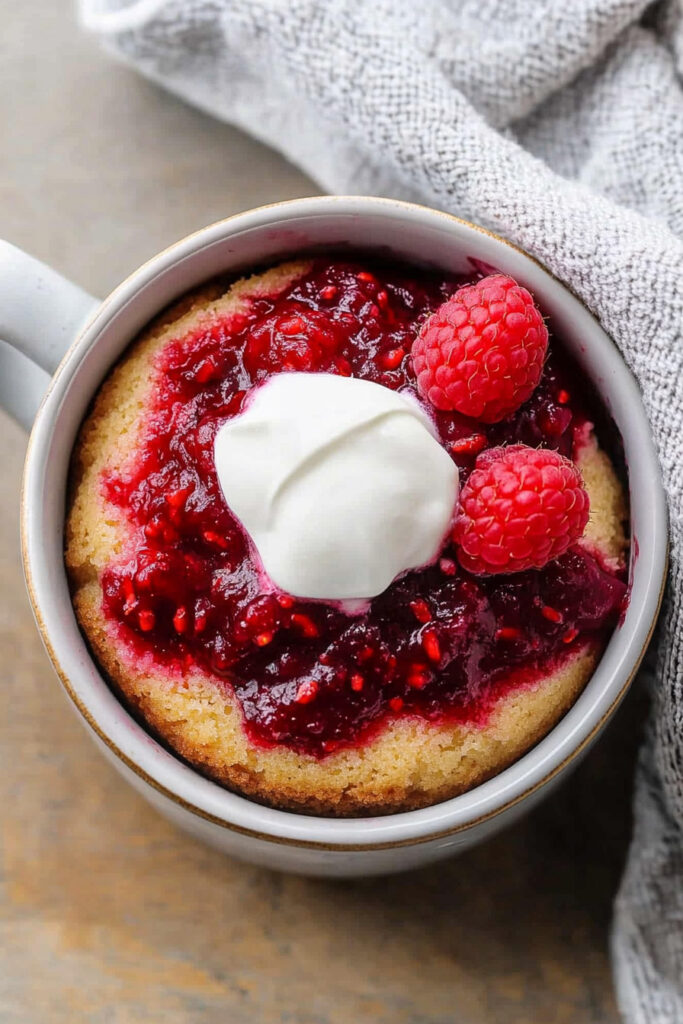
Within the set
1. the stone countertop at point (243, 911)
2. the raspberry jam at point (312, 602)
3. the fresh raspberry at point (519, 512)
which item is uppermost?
the fresh raspberry at point (519, 512)

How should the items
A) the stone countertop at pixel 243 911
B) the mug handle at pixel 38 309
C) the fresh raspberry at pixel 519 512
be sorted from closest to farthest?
1. the fresh raspberry at pixel 519 512
2. the mug handle at pixel 38 309
3. the stone countertop at pixel 243 911

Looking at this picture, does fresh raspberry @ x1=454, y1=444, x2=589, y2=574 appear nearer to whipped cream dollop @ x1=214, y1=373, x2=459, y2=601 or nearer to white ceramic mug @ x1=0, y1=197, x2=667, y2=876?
whipped cream dollop @ x1=214, y1=373, x2=459, y2=601

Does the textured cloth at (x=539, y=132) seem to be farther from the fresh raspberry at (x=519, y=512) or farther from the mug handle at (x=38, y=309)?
the mug handle at (x=38, y=309)

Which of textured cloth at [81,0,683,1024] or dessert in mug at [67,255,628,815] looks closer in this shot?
dessert in mug at [67,255,628,815]

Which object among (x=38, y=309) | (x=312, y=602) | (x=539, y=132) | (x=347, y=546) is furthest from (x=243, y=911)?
(x=539, y=132)

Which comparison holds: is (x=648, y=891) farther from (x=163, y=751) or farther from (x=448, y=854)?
(x=163, y=751)

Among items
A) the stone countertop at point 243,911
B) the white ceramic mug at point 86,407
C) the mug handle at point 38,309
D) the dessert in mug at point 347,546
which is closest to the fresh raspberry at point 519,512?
the dessert in mug at point 347,546

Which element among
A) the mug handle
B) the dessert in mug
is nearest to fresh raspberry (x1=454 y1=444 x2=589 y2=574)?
the dessert in mug
